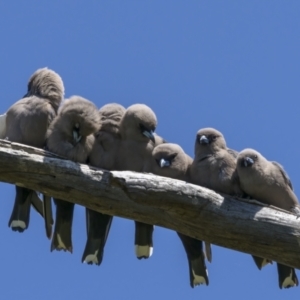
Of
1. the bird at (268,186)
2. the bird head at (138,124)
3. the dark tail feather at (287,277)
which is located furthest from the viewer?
the bird head at (138,124)

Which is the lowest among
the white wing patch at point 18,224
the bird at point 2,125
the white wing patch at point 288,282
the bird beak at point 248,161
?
the white wing patch at point 288,282

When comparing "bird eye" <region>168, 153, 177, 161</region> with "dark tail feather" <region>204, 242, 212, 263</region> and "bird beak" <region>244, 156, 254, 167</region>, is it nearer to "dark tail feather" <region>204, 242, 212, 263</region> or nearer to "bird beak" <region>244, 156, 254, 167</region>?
"bird beak" <region>244, 156, 254, 167</region>

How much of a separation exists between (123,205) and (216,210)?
892 millimetres

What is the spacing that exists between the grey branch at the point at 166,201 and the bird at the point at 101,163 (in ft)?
2.12

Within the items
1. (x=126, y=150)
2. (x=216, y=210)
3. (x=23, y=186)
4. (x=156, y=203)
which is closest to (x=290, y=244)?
(x=216, y=210)

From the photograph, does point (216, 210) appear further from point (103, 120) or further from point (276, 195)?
point (103, 120)

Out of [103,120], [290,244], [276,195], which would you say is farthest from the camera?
[103,120]

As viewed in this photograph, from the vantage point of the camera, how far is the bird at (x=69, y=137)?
789 cm

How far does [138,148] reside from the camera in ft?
27.4

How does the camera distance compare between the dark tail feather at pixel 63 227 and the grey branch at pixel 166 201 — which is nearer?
the grey branch at pixel 166 201

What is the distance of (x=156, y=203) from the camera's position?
23.8ft

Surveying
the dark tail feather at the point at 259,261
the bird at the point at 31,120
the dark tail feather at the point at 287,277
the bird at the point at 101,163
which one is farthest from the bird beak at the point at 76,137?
the dark tail feather at the point at 287,277

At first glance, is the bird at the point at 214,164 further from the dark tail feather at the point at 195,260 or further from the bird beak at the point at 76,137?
the bird beak at the point at 76,137

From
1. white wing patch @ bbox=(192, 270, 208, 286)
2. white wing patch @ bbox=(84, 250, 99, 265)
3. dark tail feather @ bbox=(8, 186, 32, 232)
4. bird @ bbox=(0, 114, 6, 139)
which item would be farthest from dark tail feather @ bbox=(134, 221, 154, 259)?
bird @ bbox=(0, 114, 6, 139)
